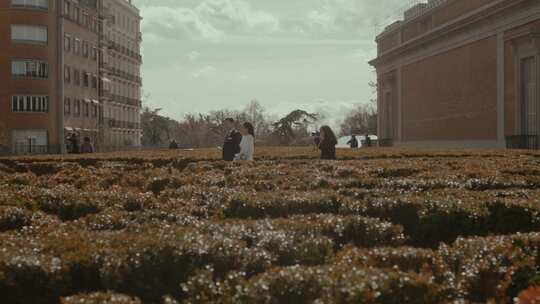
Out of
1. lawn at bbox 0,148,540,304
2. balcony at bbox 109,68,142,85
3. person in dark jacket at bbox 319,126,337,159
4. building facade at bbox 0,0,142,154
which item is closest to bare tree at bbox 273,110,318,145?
building facade at bbox 0,0,142,154

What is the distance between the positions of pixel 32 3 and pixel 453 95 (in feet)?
110

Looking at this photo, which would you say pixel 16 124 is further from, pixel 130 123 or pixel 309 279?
pixel 309 279

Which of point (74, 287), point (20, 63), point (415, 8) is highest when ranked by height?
point (415, 8)

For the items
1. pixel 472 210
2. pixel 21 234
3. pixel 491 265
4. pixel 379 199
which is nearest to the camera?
pixel 491 265

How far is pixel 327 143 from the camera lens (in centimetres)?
1805

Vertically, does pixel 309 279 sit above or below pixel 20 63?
below

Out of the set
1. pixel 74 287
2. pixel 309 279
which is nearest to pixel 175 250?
pixel 74 287

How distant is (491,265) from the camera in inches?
171

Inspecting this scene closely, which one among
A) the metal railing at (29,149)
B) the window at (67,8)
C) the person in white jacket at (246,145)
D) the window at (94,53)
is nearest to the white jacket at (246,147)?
the person in white jacket at (246,145)

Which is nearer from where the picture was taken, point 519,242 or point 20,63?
point 519,242

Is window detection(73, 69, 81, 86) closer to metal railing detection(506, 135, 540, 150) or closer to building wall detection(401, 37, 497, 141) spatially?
building wall detection(401, 37, 497, 141)

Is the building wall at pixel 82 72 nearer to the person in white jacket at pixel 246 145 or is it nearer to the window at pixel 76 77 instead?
the window at pixel 76 77

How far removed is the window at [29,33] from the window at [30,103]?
445cm

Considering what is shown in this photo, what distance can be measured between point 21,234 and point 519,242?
3644 mm
